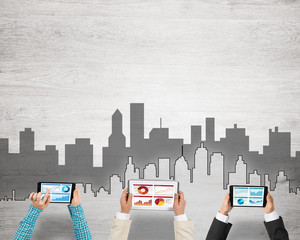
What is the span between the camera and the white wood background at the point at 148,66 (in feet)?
5.40

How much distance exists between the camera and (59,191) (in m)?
1.49

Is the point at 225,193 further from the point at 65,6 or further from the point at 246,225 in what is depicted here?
the point at 65,6

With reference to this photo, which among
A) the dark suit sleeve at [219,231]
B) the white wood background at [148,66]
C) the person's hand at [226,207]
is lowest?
the dark suit sleeve at [219,231]

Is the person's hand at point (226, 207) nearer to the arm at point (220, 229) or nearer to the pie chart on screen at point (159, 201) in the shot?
the arm at point (220, 229)

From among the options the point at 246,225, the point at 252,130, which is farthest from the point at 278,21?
the point at 246,225

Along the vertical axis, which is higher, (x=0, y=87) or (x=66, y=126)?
(x=0, y=87)

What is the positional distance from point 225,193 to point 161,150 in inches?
15.4

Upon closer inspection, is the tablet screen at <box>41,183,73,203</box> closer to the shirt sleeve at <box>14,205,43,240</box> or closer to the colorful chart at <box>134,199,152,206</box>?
the shirt sleeve at <box>14,205,43,240</box>

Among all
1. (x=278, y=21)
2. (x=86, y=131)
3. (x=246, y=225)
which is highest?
(x=278, y=21)

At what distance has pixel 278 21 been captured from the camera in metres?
1.67

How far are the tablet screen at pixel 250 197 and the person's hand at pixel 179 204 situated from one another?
0.25 m

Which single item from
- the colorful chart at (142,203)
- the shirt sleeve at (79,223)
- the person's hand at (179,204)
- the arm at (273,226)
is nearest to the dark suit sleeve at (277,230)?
the arm at (273,226)

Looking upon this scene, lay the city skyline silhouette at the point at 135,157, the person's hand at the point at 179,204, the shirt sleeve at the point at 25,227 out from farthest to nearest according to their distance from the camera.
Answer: the city skyline silhouette at the point at 135,157 → the person's hand at the point at 179,204 → the shirt sleeve at the point at 25,227

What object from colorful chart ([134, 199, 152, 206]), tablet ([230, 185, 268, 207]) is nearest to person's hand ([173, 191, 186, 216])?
colorful chart ([134, 199, 152, 206])
